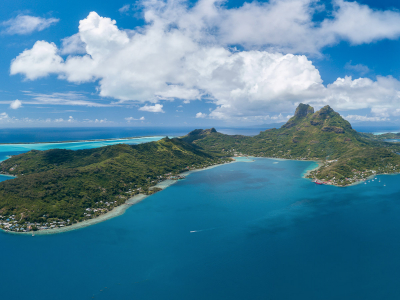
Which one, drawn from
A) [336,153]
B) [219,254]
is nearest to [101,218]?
[219,254]

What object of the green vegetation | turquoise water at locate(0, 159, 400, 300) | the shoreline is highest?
the green vegetation

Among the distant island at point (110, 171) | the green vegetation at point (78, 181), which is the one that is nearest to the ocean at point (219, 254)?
the green vegetation at point (78, 181)

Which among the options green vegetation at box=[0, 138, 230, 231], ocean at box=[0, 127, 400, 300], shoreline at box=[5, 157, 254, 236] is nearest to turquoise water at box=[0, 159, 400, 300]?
ocean at box=[0, 127, 400, 300]

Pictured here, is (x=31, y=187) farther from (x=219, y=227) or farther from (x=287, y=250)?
(x=287, y=250)

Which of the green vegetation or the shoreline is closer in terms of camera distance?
the shoreline

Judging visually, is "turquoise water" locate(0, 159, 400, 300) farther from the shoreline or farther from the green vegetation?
the green vegetation

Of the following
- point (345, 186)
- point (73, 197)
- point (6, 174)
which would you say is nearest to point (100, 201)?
point (73, 197)

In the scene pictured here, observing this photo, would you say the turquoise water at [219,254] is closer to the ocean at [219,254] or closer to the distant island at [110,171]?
the ocean at [219,254]
